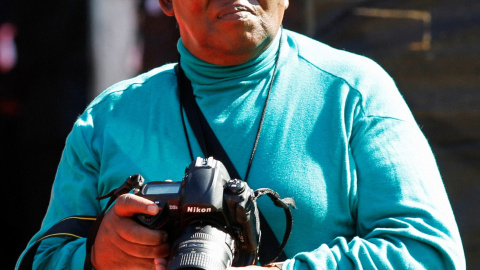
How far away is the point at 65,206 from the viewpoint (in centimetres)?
216

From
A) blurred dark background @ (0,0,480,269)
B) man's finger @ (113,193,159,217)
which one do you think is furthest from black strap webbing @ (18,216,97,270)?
blurred dark background @ (0,0,480,269)

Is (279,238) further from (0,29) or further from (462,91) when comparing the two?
(0,29)

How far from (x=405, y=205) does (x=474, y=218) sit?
176cm

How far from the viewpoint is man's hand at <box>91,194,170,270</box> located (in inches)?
70.7

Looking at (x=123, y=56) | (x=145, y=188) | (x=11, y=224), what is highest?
(x=145, y=188)

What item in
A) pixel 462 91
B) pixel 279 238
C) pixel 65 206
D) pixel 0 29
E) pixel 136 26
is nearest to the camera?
pixel 279 238

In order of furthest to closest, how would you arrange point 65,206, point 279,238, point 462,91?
point 462,91 → point 65,206 → point 279,238

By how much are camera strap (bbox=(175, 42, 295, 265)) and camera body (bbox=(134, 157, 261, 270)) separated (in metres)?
0.08

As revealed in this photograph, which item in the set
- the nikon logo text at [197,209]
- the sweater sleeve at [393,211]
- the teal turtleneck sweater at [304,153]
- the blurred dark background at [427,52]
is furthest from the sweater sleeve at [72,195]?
the blurred dark background at [427,52]

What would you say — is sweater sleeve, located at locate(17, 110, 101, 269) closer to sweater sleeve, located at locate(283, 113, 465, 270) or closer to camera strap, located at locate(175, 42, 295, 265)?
camera strap, located at locate(175, 42, 295, 265)

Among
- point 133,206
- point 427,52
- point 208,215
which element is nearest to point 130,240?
point 133,206

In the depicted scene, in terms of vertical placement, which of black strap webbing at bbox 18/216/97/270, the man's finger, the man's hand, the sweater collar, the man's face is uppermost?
the man's face

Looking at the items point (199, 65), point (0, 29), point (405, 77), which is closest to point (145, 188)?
point (199, 65)

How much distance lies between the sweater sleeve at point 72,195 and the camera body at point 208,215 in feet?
1.11
